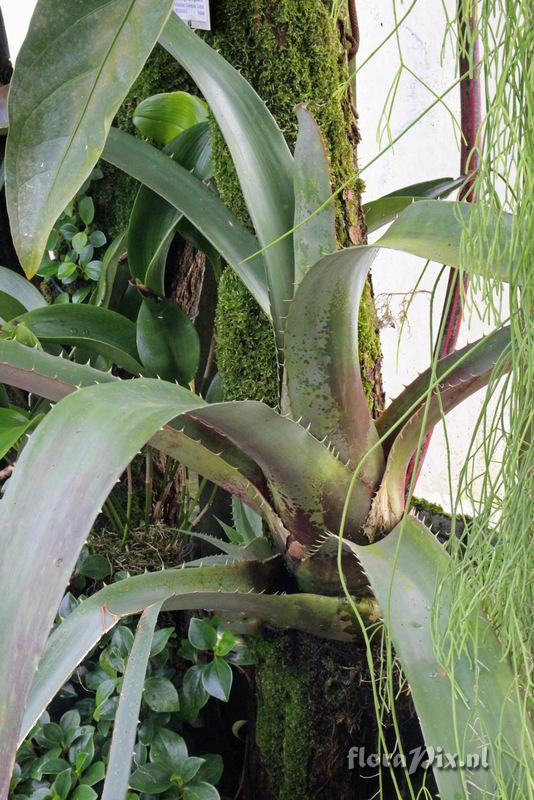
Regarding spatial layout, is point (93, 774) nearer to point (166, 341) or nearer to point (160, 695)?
point (160, 695)

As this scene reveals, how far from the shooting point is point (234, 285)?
0.78m

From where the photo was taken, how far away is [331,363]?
0.57 meters

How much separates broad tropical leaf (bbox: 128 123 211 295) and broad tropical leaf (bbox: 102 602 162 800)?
0.43 meters

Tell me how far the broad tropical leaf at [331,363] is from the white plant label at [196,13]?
0.39m

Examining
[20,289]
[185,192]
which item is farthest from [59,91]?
[20,289]

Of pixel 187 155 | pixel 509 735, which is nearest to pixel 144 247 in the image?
pixel 187 155

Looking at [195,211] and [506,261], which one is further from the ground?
[195,211]

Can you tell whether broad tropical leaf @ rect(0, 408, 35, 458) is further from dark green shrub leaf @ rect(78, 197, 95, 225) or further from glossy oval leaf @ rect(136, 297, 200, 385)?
dark green shrub leaf @ rect(78, 197, 95, 225)

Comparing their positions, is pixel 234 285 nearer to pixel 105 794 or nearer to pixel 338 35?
pixel 338 35

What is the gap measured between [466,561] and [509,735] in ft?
0.29

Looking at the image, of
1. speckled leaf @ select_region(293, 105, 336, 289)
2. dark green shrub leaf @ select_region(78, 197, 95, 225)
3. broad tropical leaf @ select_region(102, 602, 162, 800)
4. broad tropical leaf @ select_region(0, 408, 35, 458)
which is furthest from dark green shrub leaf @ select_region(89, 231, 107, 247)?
broad tropical leaf @ select_region(102, 602, 162, 800)

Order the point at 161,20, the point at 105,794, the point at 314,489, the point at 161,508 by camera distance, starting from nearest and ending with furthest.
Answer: the point at 161,20 → the point at 105,794 → the point at 314,489 → the point at 161,508

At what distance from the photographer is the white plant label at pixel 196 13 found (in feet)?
2.48

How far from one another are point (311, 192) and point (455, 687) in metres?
0.37
